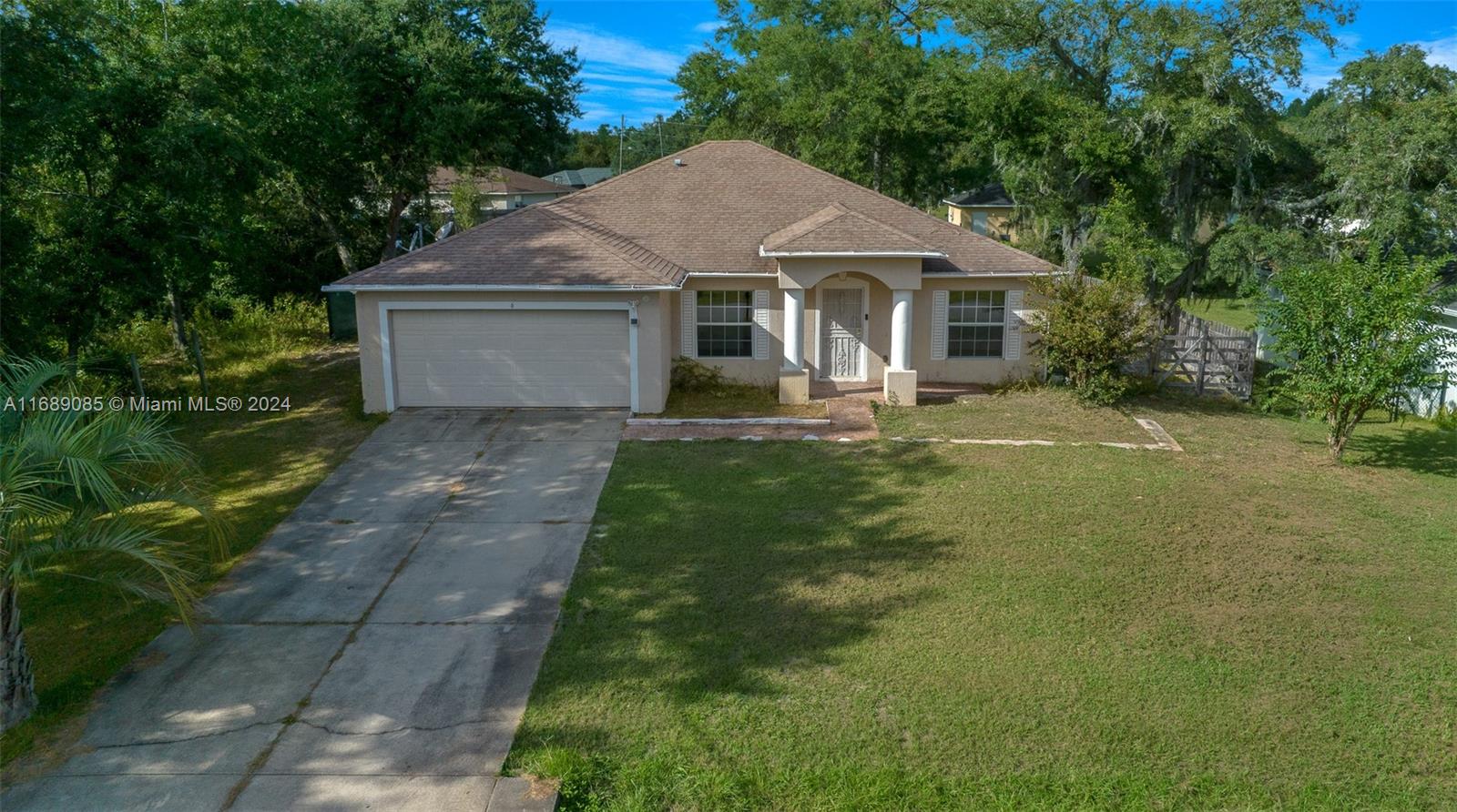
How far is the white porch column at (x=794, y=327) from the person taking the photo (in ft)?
55.5

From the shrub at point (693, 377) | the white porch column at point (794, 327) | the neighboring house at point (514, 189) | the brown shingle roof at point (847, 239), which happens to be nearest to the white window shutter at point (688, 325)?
the shrub at point (693, 377)

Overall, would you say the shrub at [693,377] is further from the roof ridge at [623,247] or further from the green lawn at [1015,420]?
the green lawn at [1015,420]

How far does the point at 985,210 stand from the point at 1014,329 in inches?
1215

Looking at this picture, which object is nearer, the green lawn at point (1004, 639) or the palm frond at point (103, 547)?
the green lawn at point (1004, 639)

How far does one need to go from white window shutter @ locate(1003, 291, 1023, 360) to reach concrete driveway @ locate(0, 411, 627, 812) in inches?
353

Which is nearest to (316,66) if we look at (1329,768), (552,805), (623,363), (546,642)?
(623,363)

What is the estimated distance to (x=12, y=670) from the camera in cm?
729

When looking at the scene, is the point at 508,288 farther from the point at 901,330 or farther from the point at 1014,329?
the point at 1014,329

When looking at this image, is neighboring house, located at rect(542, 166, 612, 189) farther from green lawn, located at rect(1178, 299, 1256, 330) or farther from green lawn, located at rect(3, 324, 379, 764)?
green lawn, located at rect(3, 324, 379, 764)

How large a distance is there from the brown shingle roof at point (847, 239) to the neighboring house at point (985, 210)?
29.9 m

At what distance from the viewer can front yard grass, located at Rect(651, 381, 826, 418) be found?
1620cm

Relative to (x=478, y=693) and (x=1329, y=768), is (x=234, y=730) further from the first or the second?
(x=1329, y=768)

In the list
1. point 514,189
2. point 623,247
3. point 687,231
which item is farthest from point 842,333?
point 514,189

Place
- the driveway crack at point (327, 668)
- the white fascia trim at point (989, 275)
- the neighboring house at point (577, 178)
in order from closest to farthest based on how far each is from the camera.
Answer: the driveway crack at point (327, 668)
the white fascia trim at point (989, 275)
the neighboring house at point (577, 178)
